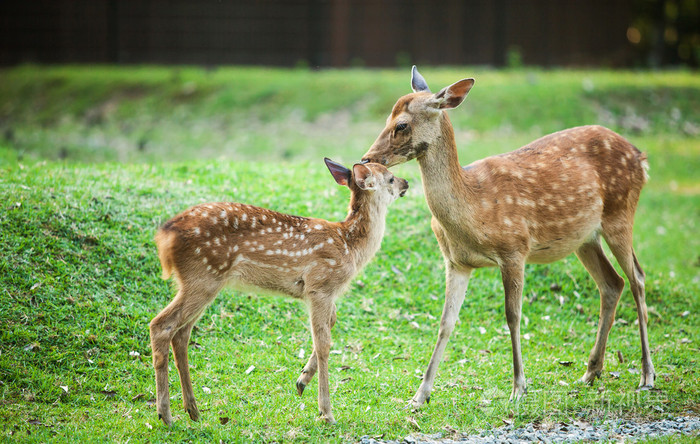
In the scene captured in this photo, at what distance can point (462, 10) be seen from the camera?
19.8 meters

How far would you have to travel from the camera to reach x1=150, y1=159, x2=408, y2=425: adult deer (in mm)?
5152

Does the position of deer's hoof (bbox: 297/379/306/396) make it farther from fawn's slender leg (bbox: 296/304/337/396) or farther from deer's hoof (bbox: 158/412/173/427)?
deer's hoof (bbox: 158/412/173/427)

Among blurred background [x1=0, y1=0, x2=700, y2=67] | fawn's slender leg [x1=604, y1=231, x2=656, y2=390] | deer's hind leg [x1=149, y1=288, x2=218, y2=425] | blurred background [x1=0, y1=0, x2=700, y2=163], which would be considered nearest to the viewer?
deer's hind leg [x1=149, y1=288, x2=218, y2=425]

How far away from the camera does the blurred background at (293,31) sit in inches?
755

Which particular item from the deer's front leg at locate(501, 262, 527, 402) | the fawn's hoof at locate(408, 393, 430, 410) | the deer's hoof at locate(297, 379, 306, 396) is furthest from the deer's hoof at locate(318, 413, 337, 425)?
the deer's front leg at locate(501, 262, 527, 402)

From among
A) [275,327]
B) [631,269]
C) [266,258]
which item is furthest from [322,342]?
[631,269]

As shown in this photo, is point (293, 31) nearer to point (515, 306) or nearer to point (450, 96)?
point (450, 96)

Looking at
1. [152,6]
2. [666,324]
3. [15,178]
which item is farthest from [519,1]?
[15,178]

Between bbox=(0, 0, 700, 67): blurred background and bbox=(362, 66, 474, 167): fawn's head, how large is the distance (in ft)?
45.5

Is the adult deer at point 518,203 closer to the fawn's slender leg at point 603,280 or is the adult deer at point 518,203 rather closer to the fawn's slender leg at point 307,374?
the fawn's slender leg at point 603,280

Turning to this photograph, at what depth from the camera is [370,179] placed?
18.7ft

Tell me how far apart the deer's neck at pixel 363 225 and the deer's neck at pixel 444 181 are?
0.45 m

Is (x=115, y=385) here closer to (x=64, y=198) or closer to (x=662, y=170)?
(x=64, y=198)

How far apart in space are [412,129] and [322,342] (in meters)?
1.79
